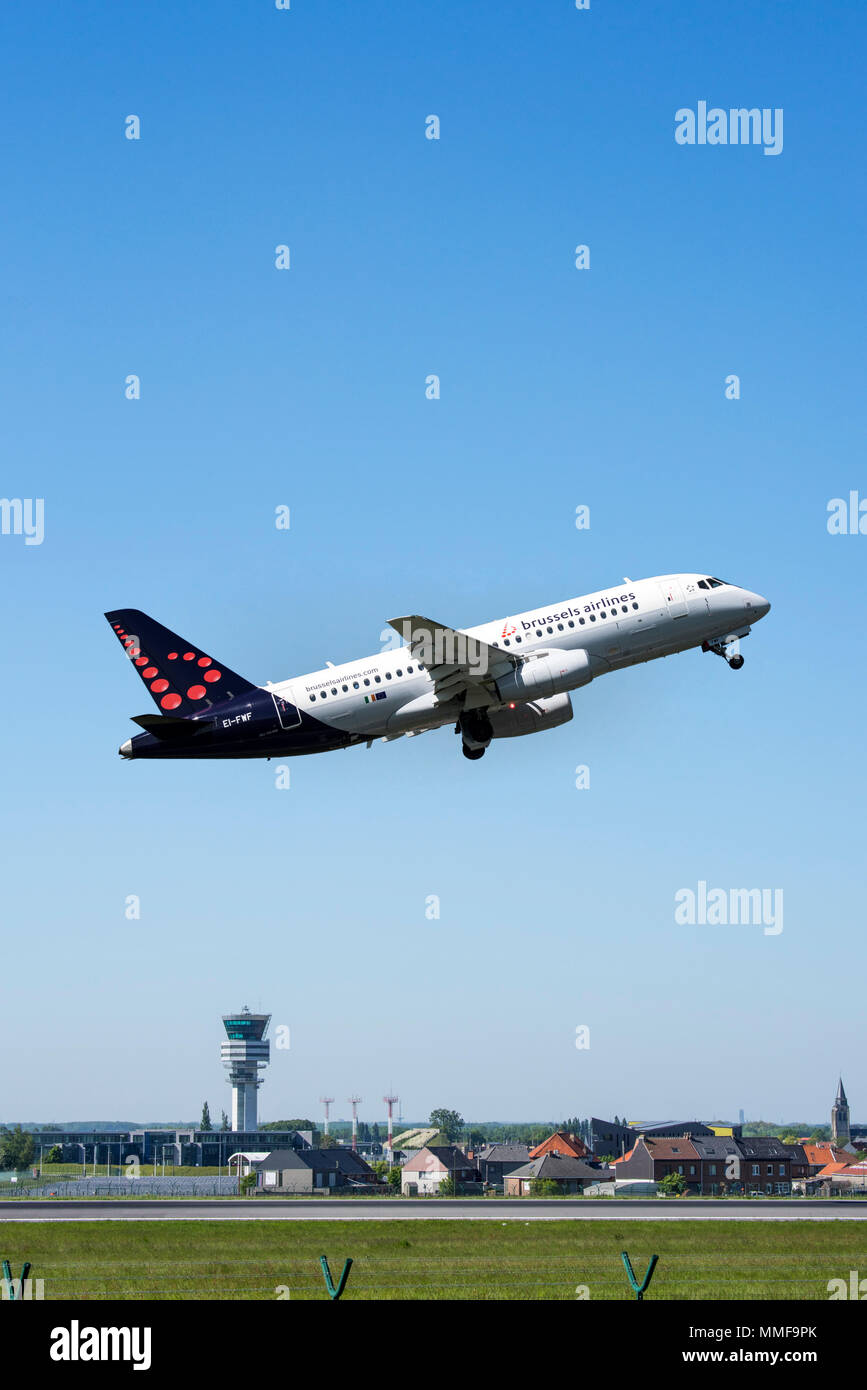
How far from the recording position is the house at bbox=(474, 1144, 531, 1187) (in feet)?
512

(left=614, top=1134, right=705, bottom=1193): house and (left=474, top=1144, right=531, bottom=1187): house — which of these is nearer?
(left=614, top=1134, right=705, bottom=1193): house

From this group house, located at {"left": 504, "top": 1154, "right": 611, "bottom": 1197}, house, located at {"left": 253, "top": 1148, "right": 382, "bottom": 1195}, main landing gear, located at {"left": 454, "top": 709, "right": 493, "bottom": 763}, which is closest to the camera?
main landing gear, located at {"left": 454, "top": 709, "right": 493, "bottom": 763}

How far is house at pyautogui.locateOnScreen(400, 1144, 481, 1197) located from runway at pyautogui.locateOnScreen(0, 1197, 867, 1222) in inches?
1782

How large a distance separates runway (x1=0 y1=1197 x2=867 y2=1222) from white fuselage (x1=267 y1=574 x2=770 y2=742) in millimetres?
24354

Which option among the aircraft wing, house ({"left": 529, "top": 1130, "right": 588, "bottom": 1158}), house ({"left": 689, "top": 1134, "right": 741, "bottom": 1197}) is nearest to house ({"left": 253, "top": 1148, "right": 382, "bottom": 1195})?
house ({"left": 689, "top": 1134, "right": 741, "bottom": 1197})

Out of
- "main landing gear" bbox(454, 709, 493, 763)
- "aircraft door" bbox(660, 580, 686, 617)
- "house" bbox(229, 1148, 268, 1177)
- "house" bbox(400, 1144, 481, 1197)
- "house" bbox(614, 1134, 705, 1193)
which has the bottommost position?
"house" bbox(229, 1148, 268, 1177)

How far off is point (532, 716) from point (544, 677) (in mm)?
3229

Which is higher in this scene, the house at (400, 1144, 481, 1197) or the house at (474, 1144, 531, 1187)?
the house at (400, 1144, 481, 1197)

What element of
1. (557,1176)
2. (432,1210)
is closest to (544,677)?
(432,1210)

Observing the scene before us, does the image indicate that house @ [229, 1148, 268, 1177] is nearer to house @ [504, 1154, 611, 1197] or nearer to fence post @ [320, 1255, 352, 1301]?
house @ [504, 1154, 611, 1197]

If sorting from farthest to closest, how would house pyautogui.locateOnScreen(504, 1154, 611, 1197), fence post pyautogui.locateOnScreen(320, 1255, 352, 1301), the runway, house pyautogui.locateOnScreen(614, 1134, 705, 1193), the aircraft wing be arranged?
1. house pyautogui.locateOnScreen(614, 1134, 705, 1193)
2. house pyautogui.locateOnScreen(504, 1154, 611, 1197)
3. the runway
4. the aircraft wing
5. fence post pyautogui.locateOnScreen(320, 1255, 352, 1301)

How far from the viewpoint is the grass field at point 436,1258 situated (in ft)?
132
